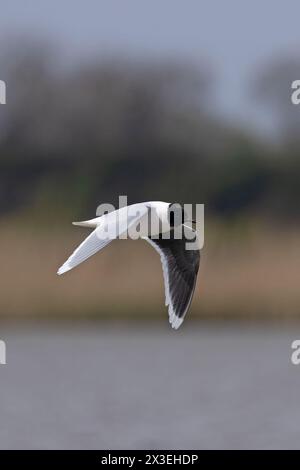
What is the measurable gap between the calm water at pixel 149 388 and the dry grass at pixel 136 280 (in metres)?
0.29

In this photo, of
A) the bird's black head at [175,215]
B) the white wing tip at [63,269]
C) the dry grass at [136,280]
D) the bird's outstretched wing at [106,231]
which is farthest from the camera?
the dry grass at [136,280]

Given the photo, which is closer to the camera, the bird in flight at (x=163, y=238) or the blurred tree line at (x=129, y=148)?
the bird in flight at (x=163, y=238)

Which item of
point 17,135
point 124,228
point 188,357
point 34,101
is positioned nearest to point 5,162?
point 17,135

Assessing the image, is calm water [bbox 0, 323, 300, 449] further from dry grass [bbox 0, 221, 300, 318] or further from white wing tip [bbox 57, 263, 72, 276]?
white wing tip [bbox 57, 263, 72, 276]

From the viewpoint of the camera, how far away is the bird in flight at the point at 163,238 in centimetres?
812

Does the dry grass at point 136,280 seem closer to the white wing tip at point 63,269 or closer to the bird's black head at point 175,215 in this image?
the bird's black head at point 175,215

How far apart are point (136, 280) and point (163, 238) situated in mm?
5371

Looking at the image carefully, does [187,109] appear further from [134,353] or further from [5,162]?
[134,353]

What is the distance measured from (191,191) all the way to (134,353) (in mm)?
5118

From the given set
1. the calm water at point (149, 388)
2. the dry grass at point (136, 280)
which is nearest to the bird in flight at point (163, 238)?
the calm water at point (149, 388)

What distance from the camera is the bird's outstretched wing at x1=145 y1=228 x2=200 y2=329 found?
9555mm

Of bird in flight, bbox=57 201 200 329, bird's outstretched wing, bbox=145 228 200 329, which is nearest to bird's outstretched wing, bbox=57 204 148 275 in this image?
bird in flight, bbox=57 201 200 329

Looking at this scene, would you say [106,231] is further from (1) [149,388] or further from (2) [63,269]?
(1) [149,388]

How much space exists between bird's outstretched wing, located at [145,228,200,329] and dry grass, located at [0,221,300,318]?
5.07m
